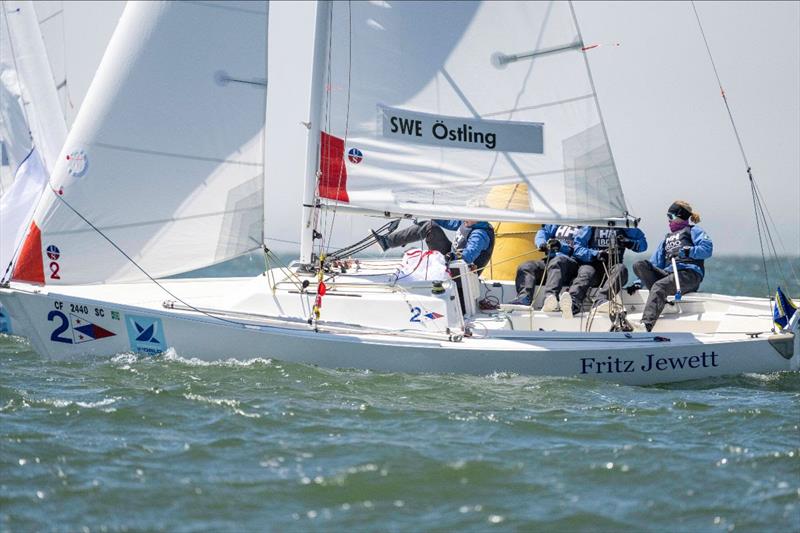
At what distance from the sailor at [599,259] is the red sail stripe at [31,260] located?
4.96 metres

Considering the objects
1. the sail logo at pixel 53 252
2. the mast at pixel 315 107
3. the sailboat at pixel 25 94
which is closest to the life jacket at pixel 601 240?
the mast at pixel 315 107

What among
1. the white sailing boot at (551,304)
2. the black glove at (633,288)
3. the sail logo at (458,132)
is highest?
the sail logo at (458,132)

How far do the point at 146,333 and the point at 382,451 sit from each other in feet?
11.1

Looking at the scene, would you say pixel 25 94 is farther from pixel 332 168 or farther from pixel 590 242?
pixel 590 242

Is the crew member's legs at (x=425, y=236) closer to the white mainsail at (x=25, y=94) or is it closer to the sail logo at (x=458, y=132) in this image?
the sail logo at (x=458, y=132)

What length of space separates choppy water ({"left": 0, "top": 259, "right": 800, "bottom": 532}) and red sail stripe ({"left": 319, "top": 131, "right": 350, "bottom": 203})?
1643 millimetres

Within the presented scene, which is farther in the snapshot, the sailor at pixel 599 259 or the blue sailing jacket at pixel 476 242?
the blue sailing jacket at pixel 476 242

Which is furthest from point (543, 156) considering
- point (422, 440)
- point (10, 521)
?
point (10, 521)

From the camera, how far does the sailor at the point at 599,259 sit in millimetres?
10242

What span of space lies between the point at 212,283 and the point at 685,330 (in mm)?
4984

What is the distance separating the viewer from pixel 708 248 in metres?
10.1

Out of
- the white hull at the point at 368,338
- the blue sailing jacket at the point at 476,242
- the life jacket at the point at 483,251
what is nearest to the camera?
the white hull at the point at 368,338

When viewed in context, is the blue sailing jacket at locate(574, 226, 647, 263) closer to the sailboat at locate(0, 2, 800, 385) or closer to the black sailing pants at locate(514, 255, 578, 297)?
the black sailing pants at locate(514, 255, 578, 297)

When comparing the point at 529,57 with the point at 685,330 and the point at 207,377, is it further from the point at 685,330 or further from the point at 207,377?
the point at 207,377
